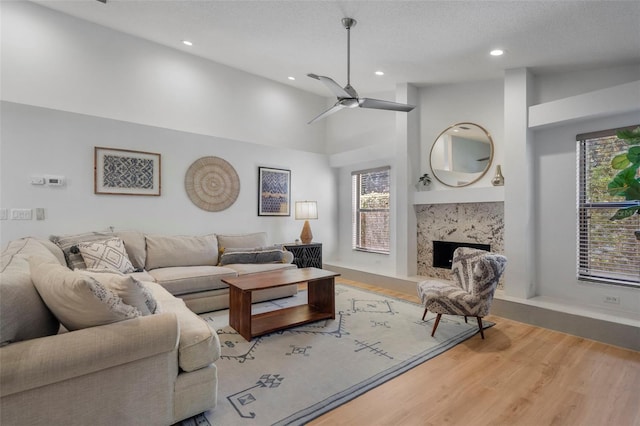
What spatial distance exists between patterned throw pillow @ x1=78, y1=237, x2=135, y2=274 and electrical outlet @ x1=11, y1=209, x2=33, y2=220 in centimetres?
77

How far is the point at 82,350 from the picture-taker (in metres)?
1.41

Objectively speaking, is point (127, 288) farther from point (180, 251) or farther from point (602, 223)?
point (602, 223)

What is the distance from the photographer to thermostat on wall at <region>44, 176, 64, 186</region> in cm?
363

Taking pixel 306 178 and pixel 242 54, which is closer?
pixel 242 54

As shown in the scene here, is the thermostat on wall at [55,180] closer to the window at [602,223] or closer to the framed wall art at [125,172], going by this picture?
the framed wall art at [125,172]

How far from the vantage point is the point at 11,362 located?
4.17ft

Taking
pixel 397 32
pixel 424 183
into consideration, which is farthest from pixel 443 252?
pixel 397 32

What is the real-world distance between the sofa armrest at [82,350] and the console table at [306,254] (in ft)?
12.1

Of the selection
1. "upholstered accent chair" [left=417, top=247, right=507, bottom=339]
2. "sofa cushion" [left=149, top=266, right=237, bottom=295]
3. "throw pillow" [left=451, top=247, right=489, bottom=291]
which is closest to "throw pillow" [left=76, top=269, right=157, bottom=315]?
"sofa cushion" [left=149, top=266, right=237, bottom=295]

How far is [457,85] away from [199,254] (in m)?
4.54

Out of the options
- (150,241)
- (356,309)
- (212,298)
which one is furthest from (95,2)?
(356,309)

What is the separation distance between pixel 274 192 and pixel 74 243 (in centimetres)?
300

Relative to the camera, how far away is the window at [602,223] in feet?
10.6

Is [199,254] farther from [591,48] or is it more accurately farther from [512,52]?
→ [591,48]
